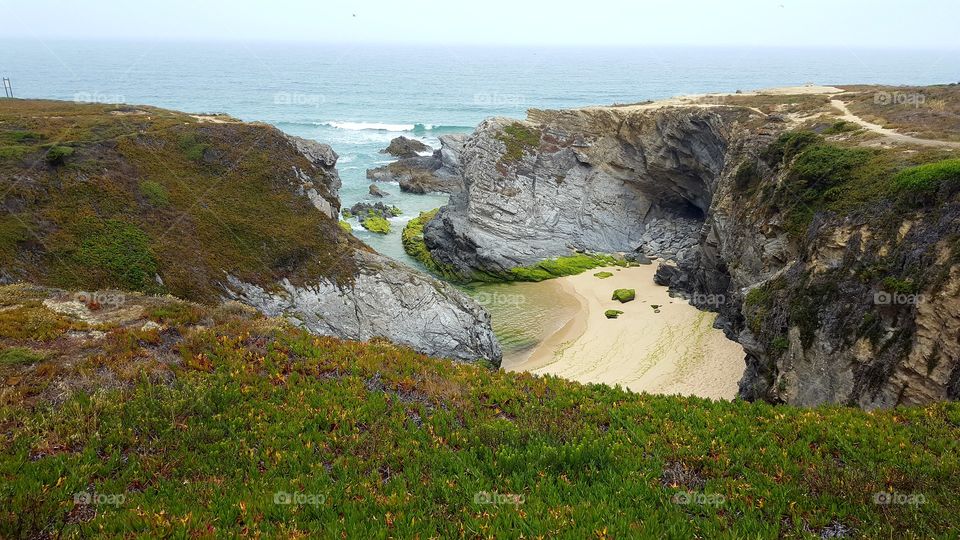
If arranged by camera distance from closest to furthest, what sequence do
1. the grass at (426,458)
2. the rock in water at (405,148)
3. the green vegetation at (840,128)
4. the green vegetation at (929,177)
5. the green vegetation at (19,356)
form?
the grass at (426,458)
the green vegetation at (19,356)
the green vegetation at (929,177)
the green vegetation at (840,128)
the rock in water at (405,148)

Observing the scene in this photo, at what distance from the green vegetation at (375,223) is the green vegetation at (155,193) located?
93.2 ft

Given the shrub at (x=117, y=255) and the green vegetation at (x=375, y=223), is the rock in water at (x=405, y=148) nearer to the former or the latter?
the green vegetation at (x=375, y=223)

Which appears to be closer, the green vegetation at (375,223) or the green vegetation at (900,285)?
the green vegetation at (900,285)

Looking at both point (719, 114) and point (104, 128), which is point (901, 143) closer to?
point (719, 114)

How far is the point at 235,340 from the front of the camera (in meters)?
13.6

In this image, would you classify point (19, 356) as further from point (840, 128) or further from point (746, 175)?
point (840, 128)

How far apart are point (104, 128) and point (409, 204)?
127 feet

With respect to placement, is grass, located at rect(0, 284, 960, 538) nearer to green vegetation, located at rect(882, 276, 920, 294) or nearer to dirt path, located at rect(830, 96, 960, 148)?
green vegetation, located at rect(882, 276, 920, 294)

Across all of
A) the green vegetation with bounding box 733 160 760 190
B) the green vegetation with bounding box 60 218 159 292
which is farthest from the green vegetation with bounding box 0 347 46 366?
the green vegetation with bounding box 733 160 760 190

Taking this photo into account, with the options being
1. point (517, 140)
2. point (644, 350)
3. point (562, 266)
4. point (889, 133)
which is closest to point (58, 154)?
point (644, 350)

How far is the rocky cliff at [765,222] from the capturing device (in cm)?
1820

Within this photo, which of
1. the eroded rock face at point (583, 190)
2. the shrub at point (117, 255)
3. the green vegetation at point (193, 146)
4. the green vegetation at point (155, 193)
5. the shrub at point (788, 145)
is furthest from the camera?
the eroded rock face at point (583, 190)

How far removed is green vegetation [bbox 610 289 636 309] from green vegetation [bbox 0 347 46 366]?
3438 cm

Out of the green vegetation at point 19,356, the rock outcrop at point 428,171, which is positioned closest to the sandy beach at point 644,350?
the green vegetation at point 19,356
